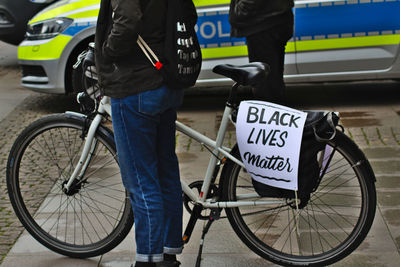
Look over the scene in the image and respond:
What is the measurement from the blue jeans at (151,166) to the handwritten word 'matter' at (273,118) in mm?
Result: 367

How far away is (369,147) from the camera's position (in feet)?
20.3

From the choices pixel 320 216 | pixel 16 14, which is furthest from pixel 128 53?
pixel 16 14

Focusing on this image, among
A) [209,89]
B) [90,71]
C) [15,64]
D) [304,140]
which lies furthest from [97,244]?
[15,64]

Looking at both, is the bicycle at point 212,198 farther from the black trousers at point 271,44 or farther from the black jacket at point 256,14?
the black jacket at point 256,14

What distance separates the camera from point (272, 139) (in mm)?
3615

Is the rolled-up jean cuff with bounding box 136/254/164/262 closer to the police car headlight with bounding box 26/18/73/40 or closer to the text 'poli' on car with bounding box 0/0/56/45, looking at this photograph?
the police car headlight with bounding box 26/18/73/40

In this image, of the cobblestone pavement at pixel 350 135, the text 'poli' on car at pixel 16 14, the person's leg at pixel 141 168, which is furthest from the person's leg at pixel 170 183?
the text 'poli' on car at pixel 16 14

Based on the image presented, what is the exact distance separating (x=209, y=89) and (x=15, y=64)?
3.84m

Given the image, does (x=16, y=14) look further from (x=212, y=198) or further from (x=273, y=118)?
(x=273, y=118)

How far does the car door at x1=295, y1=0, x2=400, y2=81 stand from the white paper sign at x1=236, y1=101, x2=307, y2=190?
3.66 m

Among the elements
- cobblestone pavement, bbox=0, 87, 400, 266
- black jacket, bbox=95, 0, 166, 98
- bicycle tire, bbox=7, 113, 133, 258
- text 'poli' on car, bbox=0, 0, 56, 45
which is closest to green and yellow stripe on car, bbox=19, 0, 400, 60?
cobblestone pavement, bbox=0, 87, 400, 266

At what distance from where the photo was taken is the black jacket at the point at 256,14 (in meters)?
5.11

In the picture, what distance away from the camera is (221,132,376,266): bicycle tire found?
147 inches

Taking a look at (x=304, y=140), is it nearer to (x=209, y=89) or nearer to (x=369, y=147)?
(x=369, y=147)
